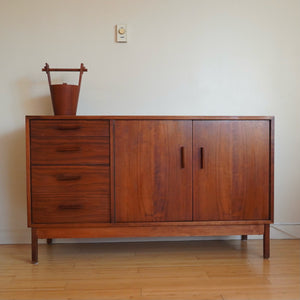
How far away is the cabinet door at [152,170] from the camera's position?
5.38 ft

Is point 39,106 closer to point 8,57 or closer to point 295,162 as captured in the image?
point 8,57

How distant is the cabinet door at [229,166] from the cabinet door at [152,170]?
0.07m

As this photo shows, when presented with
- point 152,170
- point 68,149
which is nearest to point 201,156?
Result: point 152,170

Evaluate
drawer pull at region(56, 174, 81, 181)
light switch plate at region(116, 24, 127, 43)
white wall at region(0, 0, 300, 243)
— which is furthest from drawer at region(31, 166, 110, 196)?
light switch plate at region(116, 24, 127, 43)

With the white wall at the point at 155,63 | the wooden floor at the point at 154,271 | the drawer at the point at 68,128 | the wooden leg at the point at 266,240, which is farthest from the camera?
the white wall at the point at 155,63

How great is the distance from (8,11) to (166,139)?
1.34 metres

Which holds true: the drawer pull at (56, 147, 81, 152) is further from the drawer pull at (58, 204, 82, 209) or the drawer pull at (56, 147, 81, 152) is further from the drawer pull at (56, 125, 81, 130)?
the drawer pull at (58, 204, 82, 209)

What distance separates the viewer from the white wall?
6.50 feet

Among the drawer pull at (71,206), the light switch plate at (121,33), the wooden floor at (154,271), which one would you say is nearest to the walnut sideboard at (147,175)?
the drawer pull at (71,206)

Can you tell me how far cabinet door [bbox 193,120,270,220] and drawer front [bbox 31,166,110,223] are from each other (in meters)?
0.50

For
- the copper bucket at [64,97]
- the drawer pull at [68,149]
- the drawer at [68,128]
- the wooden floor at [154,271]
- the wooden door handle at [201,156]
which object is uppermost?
the copper bucket at [64,97]

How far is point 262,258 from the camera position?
5.68 feet

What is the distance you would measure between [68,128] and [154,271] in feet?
2.84

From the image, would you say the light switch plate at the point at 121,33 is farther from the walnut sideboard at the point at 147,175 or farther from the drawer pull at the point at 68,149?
the drawer pull at the point at 68,149
